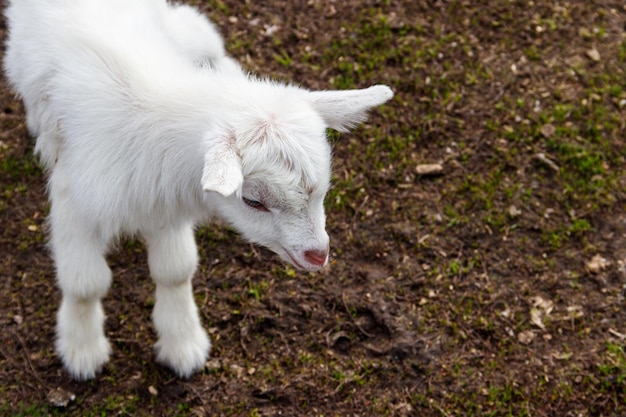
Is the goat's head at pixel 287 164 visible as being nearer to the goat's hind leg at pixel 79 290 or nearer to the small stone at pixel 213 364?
the goat's hind leg at pixel 79 290

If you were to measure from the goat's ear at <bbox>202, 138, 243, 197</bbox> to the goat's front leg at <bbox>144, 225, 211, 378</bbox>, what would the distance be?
1205 millimetres

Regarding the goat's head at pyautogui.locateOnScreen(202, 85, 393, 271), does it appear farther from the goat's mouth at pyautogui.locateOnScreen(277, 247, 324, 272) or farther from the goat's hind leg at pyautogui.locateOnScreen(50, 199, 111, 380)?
the goat's hind leg at pyautogui.locateOnScreen(50, 199, 111, 380)

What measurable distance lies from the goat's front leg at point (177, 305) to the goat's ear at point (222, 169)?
1205mm

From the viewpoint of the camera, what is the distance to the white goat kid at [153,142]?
3.53 meters

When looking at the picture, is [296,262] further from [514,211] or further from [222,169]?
[514,211]

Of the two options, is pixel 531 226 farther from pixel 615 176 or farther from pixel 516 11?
pixel 516 11

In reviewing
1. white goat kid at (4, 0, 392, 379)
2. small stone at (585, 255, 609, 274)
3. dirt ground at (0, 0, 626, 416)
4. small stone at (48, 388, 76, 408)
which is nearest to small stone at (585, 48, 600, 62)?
dirt ground at (0, 0, 626, 416)

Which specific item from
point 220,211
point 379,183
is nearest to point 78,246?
point 220,211

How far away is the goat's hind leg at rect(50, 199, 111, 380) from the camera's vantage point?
4293 millimetres

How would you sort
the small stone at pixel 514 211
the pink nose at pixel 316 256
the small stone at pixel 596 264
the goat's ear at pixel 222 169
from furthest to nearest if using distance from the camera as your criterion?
1. the small stone at pixel 514 211
2. the small stone at pixel 596 264
3. the pink nose at pixel 316 256
4. the goat's ear at pixel 222 169

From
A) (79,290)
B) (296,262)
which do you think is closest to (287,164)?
(296,262)

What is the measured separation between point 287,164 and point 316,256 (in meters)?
0.52

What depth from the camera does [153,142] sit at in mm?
3805

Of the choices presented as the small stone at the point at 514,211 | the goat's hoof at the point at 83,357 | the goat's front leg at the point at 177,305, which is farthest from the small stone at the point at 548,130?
the goat's hoof at the point at 83,357
